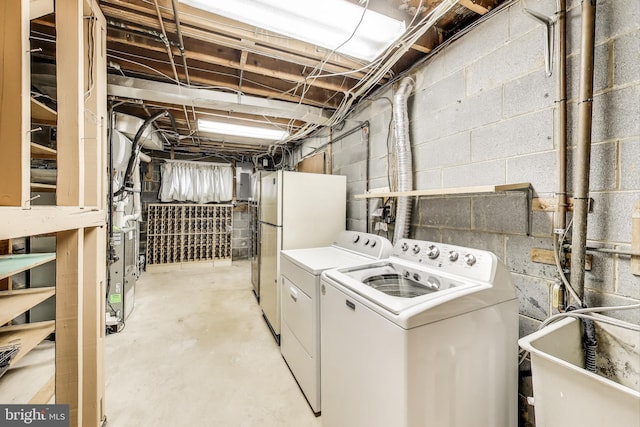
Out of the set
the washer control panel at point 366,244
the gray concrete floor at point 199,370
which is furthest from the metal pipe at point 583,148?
the gray concrete floor at point 199,370

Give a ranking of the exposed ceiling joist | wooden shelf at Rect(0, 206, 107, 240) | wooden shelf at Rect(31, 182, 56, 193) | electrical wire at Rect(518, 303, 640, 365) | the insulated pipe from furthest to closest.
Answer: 1. the insulated pipe
2. the exposed ceiling joist
3. wooden shelf at Rect(31, 182, 56, 193)
4. electrical wire at Rect(518, 303, 640, 365)
5. wooden shelf at Rect(0, 206, 107, 240)

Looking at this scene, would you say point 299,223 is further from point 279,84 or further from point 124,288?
point 124,288

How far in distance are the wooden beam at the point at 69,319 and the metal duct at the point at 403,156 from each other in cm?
184

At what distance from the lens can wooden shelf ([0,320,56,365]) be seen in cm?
131

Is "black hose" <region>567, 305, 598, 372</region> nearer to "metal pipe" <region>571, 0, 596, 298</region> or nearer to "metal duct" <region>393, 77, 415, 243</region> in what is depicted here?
"metal pipe" <region>571, 0, 596, 298</region>

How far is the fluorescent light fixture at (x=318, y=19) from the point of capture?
1399 mm

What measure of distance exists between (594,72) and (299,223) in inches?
81.9

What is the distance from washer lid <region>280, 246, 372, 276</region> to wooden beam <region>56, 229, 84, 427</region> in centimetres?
114

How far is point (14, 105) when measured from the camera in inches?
28.9

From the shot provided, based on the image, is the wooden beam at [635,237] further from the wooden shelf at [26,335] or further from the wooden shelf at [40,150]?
the wooden shelf at [40,150]

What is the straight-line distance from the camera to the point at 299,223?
251 centimetres

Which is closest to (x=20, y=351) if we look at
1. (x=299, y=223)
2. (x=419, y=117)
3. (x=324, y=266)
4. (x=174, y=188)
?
(x=324, y=266)

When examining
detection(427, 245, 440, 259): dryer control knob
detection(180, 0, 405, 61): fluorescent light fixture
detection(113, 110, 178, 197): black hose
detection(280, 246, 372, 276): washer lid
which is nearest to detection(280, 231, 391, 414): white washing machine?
detection(280, 246, 372, 276): washer lid

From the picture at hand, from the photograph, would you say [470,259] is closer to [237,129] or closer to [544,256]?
[544,256]
